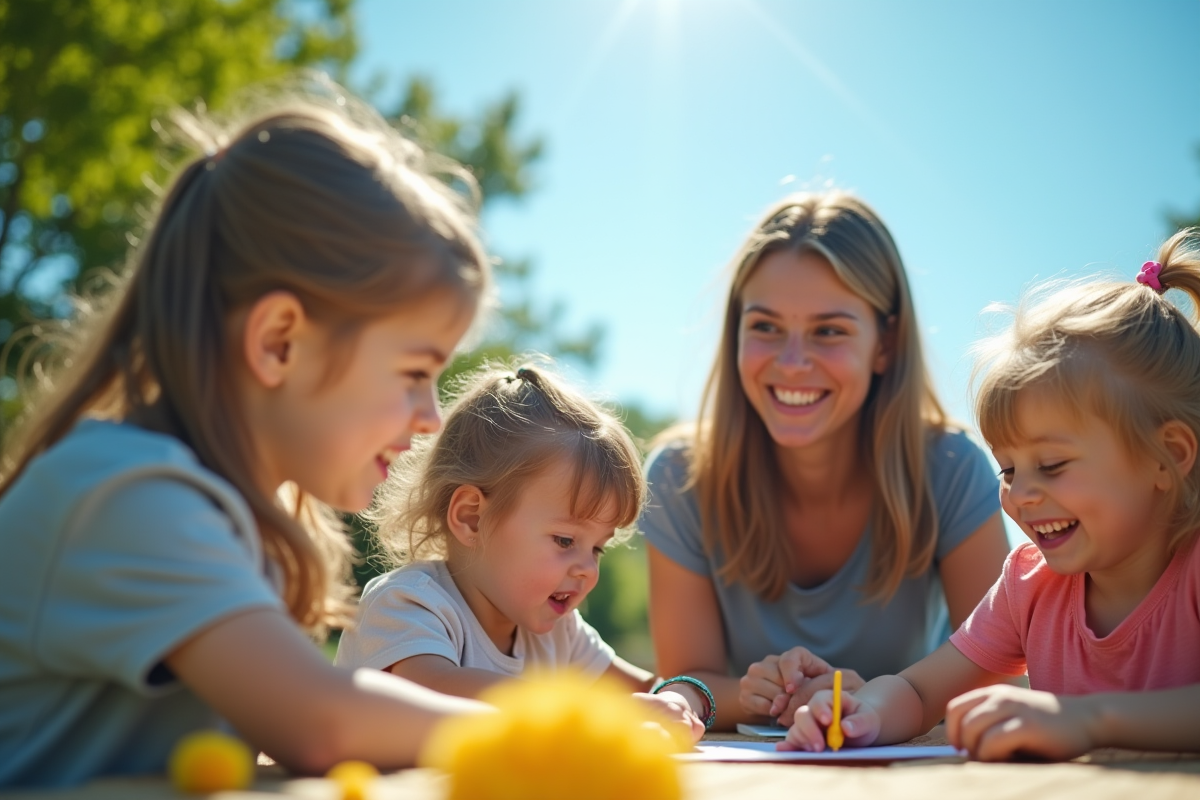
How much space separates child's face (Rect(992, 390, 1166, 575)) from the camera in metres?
2.38

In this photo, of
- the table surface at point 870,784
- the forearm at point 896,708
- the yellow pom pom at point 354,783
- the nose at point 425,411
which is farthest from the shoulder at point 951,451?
the yellow pom pom at point 354,783

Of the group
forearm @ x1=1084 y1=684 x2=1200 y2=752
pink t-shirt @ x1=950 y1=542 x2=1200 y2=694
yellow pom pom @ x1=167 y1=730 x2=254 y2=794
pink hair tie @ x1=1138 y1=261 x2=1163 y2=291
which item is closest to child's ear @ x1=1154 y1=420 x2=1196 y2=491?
pink t-shirt @ x1=950 y1=542 x2=1200 y2=694

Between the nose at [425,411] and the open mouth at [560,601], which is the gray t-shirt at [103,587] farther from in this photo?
the open mouth at [560,601]

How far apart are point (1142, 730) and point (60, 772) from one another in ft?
5.98

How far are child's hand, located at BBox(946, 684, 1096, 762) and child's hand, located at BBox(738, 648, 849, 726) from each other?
979 mm

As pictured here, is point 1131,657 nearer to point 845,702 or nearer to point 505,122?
point 845,702

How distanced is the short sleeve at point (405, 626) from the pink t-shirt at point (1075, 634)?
1291mm

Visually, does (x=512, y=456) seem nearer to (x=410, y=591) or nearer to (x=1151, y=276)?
(x=410, y=591)

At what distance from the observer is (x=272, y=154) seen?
6.36ft

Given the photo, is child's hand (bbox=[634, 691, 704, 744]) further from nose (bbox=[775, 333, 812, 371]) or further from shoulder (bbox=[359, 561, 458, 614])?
nose (bbox=[775, 333, 812, 371])

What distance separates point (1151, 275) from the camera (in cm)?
266

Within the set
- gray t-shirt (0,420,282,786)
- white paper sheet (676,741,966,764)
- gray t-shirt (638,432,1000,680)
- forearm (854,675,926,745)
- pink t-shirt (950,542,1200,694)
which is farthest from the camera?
gray t-shirt (638,432,1000,680)

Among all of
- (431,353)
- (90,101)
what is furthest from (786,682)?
(90,101)

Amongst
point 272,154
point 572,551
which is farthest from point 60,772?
point 572,551
